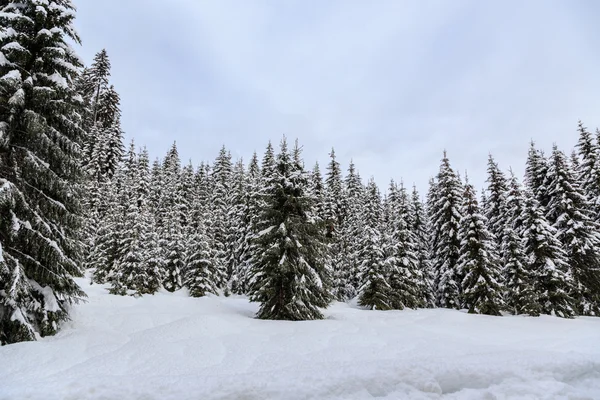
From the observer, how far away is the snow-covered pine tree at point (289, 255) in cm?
1722

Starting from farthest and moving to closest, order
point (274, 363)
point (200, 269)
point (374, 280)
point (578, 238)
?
1. point (200, 269)
2. point (374, 280)
3. point (578, 238)
4. point (274, 363)

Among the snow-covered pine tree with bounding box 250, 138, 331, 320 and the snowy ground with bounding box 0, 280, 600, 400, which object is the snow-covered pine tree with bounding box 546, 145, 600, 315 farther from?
the snow-covered pine tree with bounding box 250, 138, 331, 320

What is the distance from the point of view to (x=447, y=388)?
577 centimetres

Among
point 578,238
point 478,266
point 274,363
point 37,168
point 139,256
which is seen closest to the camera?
point 274,363

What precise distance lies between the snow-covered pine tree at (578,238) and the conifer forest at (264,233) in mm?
112

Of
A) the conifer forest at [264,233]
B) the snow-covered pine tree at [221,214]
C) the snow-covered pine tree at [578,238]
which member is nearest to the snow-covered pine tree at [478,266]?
the conifer forest at [264,233]

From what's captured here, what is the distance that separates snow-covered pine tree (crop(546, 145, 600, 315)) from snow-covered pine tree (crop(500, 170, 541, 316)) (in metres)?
3.92

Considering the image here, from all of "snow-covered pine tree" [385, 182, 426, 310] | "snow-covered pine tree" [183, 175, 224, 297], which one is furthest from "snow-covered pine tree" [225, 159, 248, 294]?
"snow-covered pine tree" [385, 182, 426, 310]

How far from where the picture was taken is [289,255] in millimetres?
17703

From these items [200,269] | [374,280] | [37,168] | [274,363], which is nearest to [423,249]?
[374,280]

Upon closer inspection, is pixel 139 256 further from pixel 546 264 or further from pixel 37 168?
pixel 546 264

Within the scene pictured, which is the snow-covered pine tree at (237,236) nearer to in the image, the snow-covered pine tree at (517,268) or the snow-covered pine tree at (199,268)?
the snow-covered pine tree at (199,268)

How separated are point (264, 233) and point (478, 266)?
15.7m

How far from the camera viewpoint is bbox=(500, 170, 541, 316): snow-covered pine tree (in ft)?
73.9
